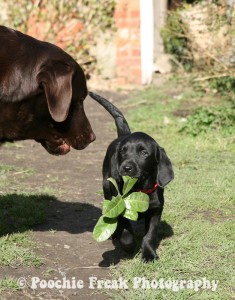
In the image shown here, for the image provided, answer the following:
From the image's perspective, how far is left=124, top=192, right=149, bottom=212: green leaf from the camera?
13.2ft

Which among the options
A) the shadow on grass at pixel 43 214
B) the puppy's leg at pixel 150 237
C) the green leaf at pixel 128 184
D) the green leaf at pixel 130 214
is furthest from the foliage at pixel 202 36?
the green leaf at pixel 130 214

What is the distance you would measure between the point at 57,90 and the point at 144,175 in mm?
886

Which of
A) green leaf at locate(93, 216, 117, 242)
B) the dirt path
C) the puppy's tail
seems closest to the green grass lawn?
the dirt path

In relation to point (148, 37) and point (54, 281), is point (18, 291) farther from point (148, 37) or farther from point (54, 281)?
point (148, 37)

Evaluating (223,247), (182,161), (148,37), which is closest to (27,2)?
(148,37)

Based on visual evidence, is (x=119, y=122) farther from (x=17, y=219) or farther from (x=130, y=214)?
(x=130, y=214)

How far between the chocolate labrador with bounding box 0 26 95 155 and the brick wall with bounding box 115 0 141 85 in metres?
7.11

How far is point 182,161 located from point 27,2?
210 inches

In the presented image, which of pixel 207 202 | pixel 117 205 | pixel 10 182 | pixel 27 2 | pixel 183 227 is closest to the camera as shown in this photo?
pixel 117 205

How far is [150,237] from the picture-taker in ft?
13.8

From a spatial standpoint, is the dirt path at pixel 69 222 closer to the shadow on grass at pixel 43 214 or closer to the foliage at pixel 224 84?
the shadow on grass at pixel 43 214

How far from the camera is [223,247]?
4414 mm

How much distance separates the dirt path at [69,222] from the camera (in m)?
3.93

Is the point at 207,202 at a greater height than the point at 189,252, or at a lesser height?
lesser
